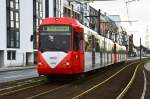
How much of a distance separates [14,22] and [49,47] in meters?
56.2

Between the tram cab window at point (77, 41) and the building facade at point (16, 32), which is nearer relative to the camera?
the tram cab window at point (77, 41)

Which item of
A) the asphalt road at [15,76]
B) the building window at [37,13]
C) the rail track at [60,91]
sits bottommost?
the asphalt road at [15,76]

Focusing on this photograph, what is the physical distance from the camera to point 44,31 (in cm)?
2631

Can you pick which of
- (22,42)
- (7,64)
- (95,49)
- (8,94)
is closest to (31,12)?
(22,42)

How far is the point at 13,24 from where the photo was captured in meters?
81.1

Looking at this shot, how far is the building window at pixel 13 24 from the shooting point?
79312 mm

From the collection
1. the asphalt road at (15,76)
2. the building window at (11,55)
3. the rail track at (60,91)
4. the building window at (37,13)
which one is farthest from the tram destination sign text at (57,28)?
the building window at (37,13)

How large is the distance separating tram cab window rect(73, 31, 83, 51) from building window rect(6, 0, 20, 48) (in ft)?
171

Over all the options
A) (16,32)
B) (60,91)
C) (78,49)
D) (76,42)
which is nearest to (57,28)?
(76,42)

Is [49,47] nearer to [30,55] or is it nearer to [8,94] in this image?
[8,94]

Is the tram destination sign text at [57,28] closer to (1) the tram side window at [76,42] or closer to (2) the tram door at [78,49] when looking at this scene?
(2) the tram door at [78,49]

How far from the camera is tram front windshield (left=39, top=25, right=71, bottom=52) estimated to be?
26.0 metres

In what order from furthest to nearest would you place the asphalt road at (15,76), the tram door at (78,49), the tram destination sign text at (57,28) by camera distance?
the asphalt road at (15,76)
the tram door at (78,49)
the tram destination sign text at (57,28)

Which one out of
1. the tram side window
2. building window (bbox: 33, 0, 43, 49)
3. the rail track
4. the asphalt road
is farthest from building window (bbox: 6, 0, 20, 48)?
the tram side window
